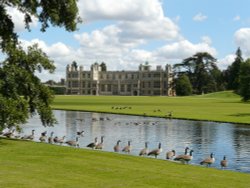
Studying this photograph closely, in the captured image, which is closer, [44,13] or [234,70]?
[44,13]

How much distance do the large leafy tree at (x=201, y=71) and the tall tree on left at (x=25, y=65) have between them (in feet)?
476

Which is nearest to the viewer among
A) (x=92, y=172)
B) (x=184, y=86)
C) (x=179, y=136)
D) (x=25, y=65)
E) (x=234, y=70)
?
(x=92, y=172)

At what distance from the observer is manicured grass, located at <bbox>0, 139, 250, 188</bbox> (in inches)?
482

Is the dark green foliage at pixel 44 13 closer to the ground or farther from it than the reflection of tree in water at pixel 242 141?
farther from it

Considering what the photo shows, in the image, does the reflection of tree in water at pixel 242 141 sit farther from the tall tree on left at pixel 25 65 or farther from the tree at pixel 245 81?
the tree at pixel 245 81

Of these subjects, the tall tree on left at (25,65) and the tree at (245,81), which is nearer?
the tall tree on left at (25,65)

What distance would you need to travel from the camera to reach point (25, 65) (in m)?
21.2

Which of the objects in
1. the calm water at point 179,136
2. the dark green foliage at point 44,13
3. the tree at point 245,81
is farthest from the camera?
the tree at point 245,81

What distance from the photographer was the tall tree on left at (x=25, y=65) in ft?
55.8

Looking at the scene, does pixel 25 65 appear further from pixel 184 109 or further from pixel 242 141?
pixel 184 109

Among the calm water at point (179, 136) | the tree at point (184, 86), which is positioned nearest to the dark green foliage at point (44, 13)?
the calm water at point (179, 136)

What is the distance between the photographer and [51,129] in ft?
118

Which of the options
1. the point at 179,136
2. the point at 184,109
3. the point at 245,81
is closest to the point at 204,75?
the point at 245,81

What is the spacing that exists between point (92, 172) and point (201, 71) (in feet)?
505
